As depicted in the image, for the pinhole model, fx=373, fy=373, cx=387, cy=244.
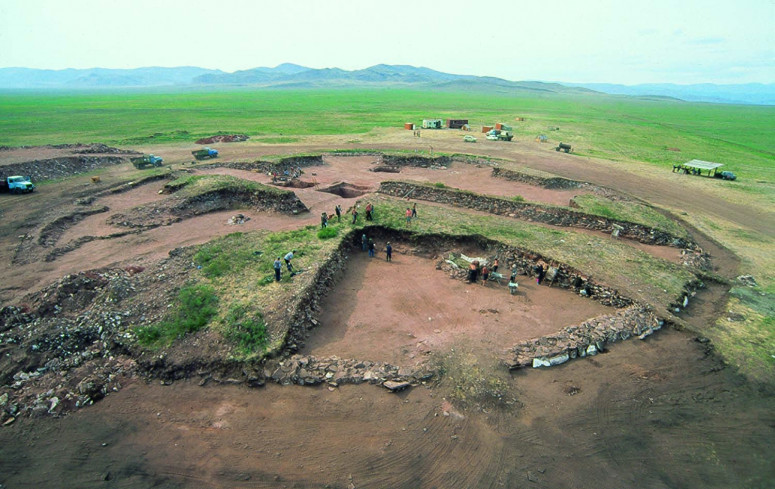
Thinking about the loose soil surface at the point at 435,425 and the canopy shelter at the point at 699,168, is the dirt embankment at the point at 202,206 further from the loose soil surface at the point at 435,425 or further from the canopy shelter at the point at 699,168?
the canopy shelter at the point at 699,168

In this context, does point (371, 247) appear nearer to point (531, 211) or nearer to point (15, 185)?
point (531, 211)

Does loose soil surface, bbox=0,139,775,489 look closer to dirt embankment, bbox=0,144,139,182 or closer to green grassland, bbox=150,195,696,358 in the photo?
green grassland, bbox=150,195,696,358

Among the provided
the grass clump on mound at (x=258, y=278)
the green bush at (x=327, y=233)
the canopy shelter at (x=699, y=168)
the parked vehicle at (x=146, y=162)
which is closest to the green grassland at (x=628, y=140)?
the green bush at (x=327, y=233)

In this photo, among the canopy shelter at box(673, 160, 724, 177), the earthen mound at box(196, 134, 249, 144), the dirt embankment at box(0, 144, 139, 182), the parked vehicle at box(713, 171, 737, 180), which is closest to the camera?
the dirt embankment at box(0, 144, 139, 182)

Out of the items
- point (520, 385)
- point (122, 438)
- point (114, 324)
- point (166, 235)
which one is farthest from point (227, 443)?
point (166, 235)

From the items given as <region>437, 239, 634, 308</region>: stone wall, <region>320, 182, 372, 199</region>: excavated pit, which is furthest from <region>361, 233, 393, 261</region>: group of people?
<region>320, 182, 372, 199</region>: excavated pit

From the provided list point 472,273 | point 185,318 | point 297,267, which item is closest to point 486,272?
point 472,273
